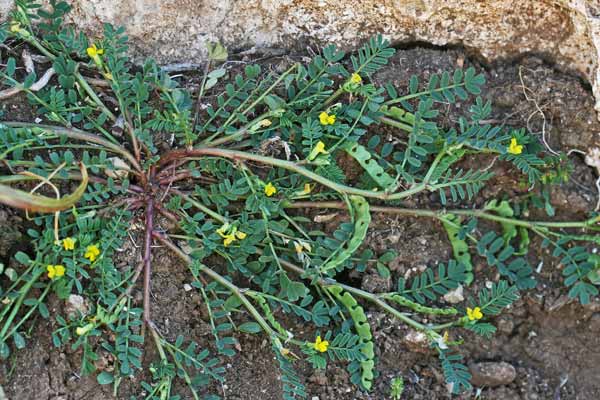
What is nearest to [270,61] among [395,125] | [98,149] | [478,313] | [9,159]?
[395,125]

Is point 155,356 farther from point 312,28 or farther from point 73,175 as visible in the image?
point 312,28

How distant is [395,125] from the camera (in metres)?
2.90

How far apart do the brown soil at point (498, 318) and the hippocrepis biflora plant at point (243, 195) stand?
5cm

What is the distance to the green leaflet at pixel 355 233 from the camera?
2.73 metres

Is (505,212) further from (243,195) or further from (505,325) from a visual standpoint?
(243,195)

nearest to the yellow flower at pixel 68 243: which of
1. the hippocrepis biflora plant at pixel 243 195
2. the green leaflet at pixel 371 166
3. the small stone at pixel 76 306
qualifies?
the hippocrepis biflora plant at pixel 243 195

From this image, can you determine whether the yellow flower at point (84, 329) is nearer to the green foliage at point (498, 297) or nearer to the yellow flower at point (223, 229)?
the yellow flower at point (223, 229)

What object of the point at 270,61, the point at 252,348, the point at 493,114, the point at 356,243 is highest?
the point at 270,61

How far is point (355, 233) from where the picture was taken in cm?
278

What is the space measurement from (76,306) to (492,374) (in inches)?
57.1

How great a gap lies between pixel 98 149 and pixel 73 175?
14 cm

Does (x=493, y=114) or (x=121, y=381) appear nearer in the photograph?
(x=121, y=381)

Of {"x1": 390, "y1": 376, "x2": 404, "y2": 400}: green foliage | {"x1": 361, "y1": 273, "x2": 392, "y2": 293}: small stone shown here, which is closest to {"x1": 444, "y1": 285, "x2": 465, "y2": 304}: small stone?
{"x1": 361, "y1": 273, "x2": 392, "y2": 293}: small stone

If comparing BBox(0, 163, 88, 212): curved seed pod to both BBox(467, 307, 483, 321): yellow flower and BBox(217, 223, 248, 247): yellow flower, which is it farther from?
BBox(467, 307, 483, 321): yellow flower
